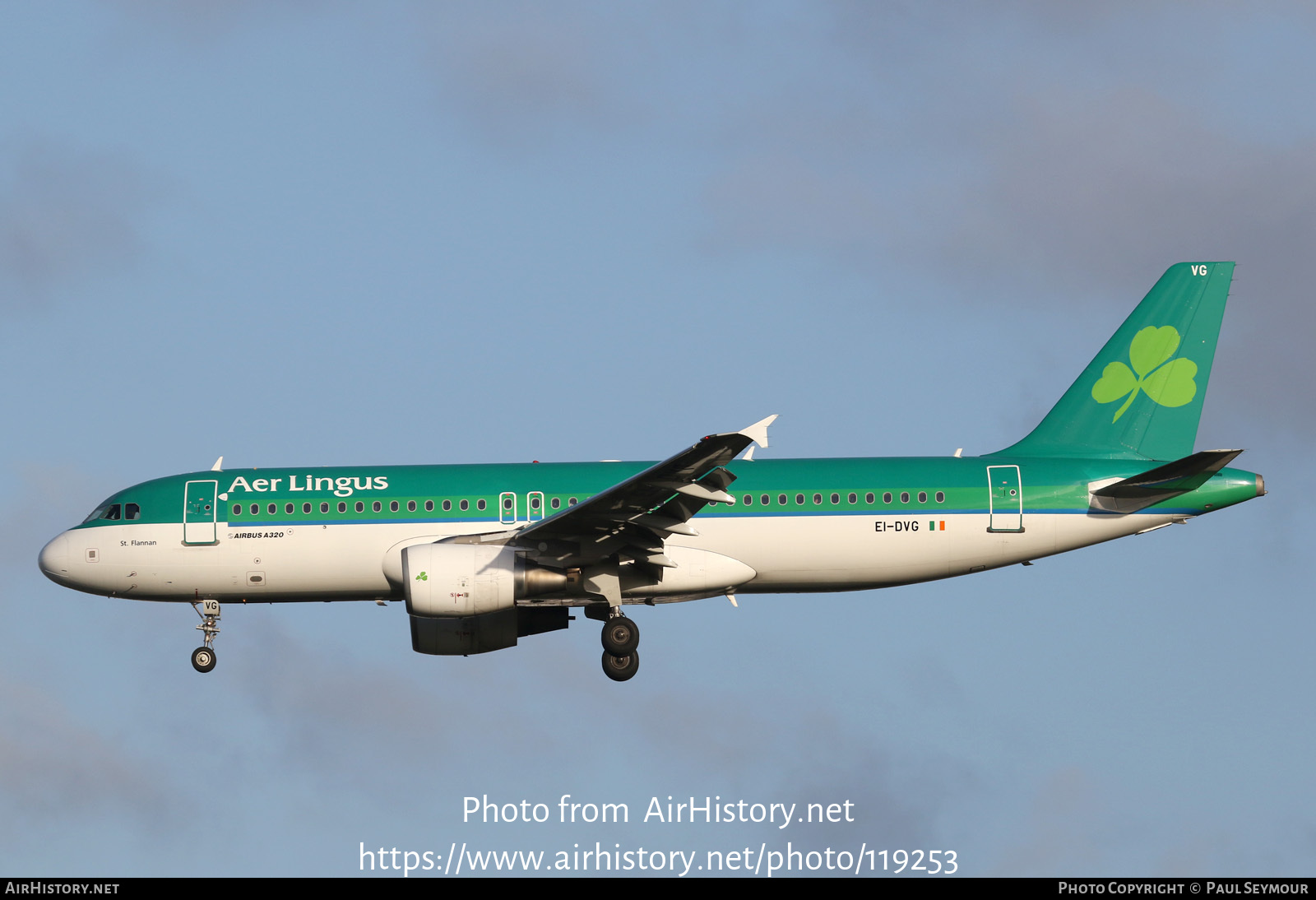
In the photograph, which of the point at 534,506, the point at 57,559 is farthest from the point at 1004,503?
the point at 57,559

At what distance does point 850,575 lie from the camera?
30.3m

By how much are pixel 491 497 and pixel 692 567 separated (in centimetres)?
417

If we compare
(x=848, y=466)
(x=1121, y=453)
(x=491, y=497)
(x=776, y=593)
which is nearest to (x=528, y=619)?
(x=491, y=497)

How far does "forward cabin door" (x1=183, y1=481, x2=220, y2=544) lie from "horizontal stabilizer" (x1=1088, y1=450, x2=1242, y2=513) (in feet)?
55.9

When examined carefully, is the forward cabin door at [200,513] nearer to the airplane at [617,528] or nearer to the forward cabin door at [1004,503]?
the airplane at [617,528]

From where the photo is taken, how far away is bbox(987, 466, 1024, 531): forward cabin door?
3003 cm

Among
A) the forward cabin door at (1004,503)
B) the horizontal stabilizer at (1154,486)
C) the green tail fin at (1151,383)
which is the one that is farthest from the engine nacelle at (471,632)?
the horizontal stabilizer at (1154,486)

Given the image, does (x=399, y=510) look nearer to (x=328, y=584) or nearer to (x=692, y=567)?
(x=328, y=584)

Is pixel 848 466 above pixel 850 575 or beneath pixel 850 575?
above

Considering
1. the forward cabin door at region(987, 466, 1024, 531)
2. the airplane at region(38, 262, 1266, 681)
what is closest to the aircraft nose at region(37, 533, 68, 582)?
the airplane at region(38, 262, 1266, 681)

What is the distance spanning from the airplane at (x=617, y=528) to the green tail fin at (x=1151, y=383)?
0.08 metres

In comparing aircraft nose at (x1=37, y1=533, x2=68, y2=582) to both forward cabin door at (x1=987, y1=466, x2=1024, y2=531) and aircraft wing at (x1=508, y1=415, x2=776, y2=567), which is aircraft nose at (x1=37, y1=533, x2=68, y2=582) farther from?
forward cabin door at (x1=987, y1=466, x2=1024, y2=531)

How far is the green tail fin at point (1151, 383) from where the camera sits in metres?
32.0

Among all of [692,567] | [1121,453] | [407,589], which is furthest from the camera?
[1121,453]
